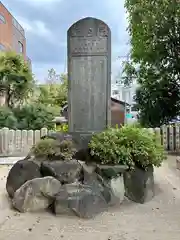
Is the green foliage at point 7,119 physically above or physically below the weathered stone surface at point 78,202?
above

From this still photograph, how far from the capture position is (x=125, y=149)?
4098 mm

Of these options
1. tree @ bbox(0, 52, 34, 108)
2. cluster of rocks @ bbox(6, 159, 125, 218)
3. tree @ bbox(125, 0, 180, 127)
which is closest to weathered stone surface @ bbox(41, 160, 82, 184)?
cluster of rocks @ bbox(6, 159, 125, 218)

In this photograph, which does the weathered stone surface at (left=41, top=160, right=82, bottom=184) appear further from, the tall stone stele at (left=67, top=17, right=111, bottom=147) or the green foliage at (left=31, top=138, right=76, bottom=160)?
the tall stone stele at (left=67, top=17, right=111, bottom=147)

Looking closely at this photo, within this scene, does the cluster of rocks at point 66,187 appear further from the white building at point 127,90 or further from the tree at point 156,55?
the white building at point 127,90

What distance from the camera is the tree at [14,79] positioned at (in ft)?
34.7

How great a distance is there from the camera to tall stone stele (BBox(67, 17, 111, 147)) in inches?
191

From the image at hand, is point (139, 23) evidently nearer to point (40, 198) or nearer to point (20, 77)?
point (20, 77)

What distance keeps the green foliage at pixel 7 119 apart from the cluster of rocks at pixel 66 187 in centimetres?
537

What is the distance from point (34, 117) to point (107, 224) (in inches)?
266

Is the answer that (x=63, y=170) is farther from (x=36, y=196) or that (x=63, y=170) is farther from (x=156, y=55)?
(x=156, y=55)

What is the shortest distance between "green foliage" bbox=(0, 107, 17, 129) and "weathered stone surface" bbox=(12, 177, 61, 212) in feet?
19.1

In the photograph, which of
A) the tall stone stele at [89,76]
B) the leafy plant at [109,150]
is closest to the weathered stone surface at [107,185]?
the leafy plant at [109,150]

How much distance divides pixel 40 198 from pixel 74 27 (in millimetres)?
2867

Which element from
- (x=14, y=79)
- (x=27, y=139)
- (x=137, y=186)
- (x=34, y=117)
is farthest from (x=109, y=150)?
(x=14, y=79)
